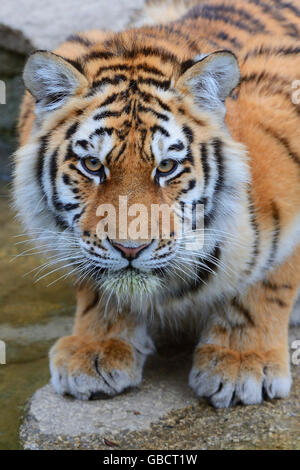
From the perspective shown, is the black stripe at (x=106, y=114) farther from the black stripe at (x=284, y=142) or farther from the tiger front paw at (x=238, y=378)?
the tiger front paw at (x=238, y=378)

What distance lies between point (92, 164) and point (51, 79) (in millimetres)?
326

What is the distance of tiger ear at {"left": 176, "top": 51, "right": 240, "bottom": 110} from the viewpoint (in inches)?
92.7

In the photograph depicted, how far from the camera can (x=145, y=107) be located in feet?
7.77

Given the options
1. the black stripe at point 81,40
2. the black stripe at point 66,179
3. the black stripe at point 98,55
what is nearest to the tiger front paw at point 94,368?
the black stripe at point 66,179

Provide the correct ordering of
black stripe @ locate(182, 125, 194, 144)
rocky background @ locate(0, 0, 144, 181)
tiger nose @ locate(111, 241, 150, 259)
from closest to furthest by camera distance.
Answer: tiger nose @ locate(111, 241, 150, 259), black stripe @ locate(182, 125, 194, 144), rocky background @ locate(0, 0, 144, 181)

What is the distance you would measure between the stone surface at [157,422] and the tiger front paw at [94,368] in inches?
1.7

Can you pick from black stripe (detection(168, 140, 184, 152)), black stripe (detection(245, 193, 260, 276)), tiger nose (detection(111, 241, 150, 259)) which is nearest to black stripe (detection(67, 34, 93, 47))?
black stripe (detection(168, 140, 184, 152))

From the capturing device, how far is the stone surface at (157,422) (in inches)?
93.0

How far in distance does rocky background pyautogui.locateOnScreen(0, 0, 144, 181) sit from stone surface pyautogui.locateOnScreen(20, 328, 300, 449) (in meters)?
3.21

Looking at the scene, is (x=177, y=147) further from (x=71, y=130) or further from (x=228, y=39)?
(x=228, y=39)

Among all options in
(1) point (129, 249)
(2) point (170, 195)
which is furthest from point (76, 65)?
(1) point (129, 249)

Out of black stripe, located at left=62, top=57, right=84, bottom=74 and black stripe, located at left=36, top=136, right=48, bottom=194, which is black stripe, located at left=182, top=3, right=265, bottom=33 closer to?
black stripe, located at left=62, top=57, right=84, bottom=74
